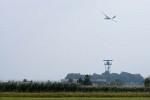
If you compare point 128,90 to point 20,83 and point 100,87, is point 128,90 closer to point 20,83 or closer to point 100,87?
point 100,87

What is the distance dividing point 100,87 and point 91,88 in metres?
1.72

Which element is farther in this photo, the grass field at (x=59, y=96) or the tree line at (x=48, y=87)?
the tree line at (x=48, y=87)

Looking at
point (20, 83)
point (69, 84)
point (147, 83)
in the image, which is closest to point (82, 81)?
point (147, 83)

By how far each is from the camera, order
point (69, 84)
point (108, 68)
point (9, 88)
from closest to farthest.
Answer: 1. point (9, 88)
2. point (69, 84)
3. point (108, 68)

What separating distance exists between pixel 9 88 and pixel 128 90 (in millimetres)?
21326

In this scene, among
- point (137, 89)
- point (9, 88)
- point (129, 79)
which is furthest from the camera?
point (129, 79)

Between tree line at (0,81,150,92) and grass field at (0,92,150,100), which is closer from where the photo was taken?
grass field at (0,92,150,100)

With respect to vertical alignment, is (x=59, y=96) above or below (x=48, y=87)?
below

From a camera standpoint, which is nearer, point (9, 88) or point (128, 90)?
point (9, 88)

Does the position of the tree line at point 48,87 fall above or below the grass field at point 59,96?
above

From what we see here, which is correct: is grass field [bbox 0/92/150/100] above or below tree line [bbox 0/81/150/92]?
below

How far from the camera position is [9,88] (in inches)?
2547

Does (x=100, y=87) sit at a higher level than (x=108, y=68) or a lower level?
lower

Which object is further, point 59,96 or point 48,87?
point 48,87
